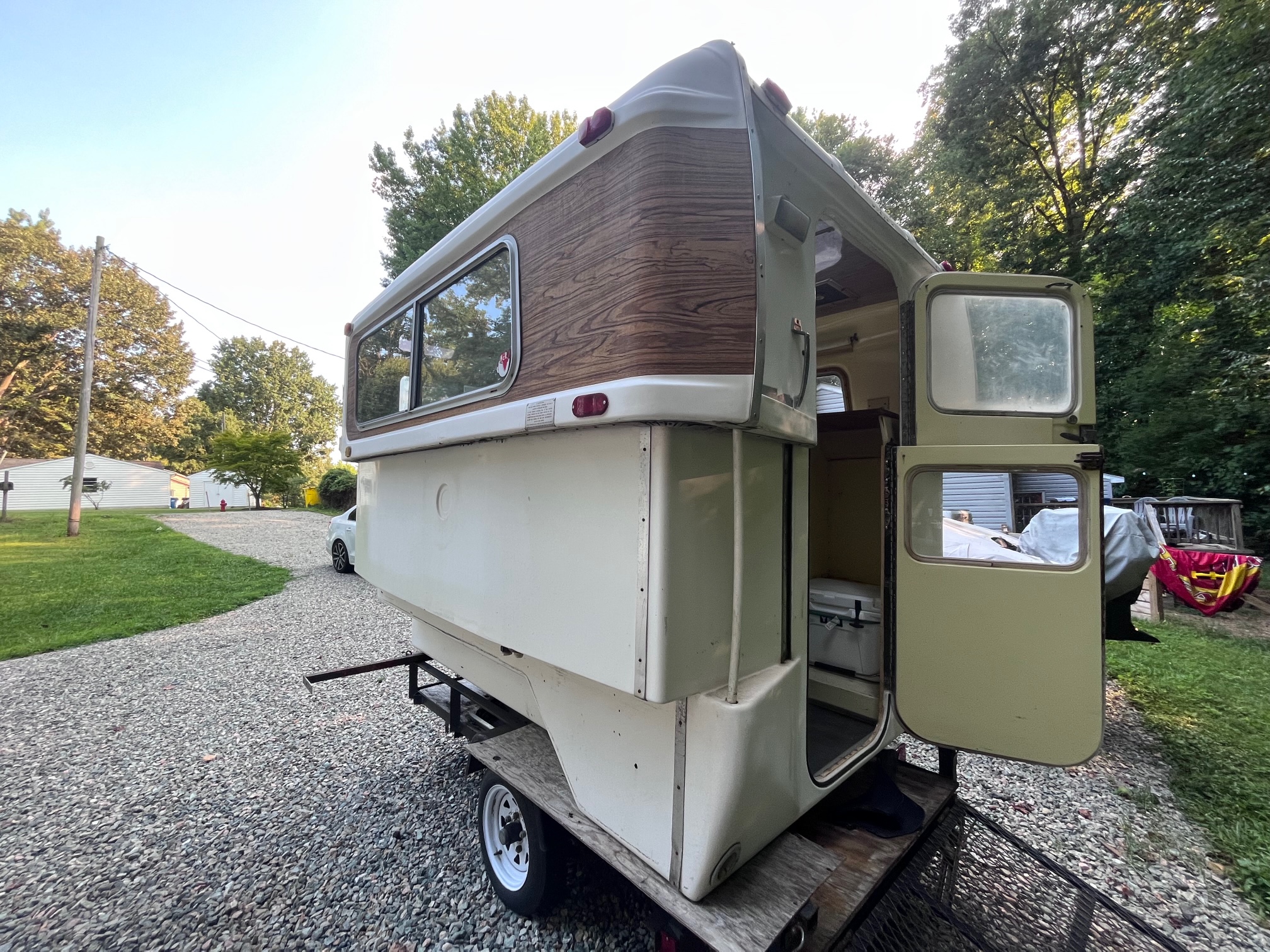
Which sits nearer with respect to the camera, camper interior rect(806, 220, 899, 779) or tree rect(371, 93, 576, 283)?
camper interior rect(806, 220, 899, 779)

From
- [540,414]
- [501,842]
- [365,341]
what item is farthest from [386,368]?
[501,842]

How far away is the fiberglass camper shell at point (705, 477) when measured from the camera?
1322 millimetres

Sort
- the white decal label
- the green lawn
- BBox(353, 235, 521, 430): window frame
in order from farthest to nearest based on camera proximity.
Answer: the green lawn < BBox(353, 235, 521, 430): window frame < the white decal label

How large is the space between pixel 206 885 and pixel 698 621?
2703 millimetres

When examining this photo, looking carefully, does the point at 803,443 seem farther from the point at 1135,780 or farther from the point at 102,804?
the point at 102,804

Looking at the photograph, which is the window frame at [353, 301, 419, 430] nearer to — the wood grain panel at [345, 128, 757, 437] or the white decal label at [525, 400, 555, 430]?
the white decal label at [525, 400, 555, 430]

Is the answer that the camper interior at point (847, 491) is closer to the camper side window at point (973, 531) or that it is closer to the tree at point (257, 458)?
the camper side window at point (973, 531)

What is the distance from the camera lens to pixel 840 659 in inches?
100

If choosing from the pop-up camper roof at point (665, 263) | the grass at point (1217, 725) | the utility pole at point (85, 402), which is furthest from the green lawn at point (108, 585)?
the grass at point (1217, 725)

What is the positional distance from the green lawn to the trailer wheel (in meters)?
6.62

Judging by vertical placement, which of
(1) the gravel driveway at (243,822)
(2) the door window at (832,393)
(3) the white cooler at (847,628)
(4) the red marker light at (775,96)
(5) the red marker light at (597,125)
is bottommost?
(1) the gravel driveway at (243,822)

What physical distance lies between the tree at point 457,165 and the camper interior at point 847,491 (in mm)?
16892

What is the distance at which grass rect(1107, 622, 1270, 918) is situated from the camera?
261 centimetres

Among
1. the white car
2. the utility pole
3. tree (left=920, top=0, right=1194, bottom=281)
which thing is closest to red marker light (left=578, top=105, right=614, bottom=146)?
the white car
